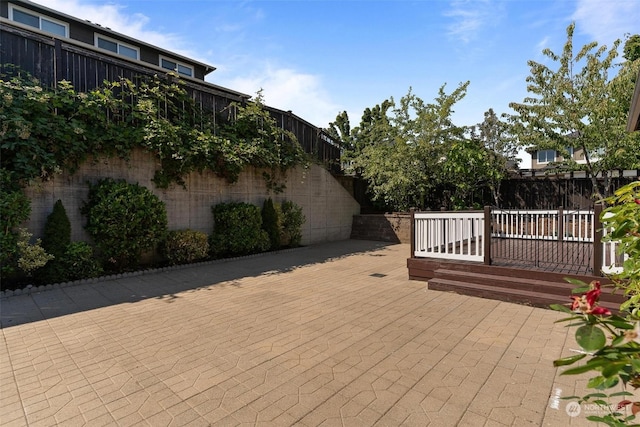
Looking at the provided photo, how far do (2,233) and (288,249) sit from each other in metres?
6.68

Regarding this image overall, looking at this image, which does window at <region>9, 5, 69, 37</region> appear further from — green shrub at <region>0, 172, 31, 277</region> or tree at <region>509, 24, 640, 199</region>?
tree at <region>509, 24, 640, 199</region>

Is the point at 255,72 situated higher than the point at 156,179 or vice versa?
the point at 255,72

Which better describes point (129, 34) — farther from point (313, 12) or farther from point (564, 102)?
point (564, 102)

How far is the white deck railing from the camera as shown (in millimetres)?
6168

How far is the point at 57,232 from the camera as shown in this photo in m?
5.99

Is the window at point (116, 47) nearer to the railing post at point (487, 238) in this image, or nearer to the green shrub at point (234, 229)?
the green shrub at point (234, 229)

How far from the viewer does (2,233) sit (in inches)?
204

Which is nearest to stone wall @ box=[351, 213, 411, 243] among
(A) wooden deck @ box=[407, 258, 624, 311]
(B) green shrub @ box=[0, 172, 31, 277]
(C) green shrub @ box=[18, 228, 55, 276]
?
(A) wooden deck @ box=[407, 258, 624, 311]

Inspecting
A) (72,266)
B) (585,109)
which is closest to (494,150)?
(585,109)

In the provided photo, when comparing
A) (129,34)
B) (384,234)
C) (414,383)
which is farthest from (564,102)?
(129,34)

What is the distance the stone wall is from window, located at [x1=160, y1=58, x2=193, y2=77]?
1013 cm

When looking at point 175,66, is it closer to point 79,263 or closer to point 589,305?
point 79,263

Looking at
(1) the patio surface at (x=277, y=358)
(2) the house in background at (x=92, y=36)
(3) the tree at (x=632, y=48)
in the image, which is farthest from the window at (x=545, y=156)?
(1) the patio surface at (x=277, y=358)

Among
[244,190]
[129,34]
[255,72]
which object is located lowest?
[244,190]
